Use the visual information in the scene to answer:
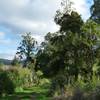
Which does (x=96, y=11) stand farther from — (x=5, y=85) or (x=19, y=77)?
(x=5, y=85)

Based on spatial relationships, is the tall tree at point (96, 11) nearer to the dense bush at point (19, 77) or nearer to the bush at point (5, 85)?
the dense bush at point (19, 77)

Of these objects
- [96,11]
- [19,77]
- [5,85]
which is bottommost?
[5,85]

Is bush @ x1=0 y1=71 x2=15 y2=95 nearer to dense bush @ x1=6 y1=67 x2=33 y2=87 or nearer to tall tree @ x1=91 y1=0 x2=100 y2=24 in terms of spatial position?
dense bush @ x1=6 y1=67 x2=33 y2=87

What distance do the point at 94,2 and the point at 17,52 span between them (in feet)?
111

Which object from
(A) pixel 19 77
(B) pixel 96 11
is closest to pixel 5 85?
(A) pixel 19 77

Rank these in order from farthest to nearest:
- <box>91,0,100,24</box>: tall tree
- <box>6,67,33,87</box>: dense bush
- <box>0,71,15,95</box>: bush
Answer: <box>91,0,100,24</box>: tall tree < <box>6,67,33,87</box>: dense bush < <box>0,71,15,95</box>: bush

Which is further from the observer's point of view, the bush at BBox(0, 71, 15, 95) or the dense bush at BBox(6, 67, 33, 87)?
the dense bush at BBox(6, 67, 33, 87)

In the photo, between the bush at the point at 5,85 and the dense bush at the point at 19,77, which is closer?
the bush at the point at 5,85

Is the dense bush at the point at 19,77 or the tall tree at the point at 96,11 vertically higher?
the tall tree at the point at 96,11

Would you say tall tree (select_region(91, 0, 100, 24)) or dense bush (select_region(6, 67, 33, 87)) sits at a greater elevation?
tall tree (select_region(91, 0, 100, 24))

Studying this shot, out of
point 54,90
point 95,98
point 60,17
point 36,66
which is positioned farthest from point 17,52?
point 95,98

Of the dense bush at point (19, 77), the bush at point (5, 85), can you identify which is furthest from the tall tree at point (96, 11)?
the bush at point (5, 85)

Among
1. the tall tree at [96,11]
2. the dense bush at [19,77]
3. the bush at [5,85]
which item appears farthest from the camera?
the tall tree at [96,11]

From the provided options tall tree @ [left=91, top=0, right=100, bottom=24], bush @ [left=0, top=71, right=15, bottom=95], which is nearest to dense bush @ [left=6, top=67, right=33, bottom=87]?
bush @ [left=0, top=71, right=15, bottom=95]
